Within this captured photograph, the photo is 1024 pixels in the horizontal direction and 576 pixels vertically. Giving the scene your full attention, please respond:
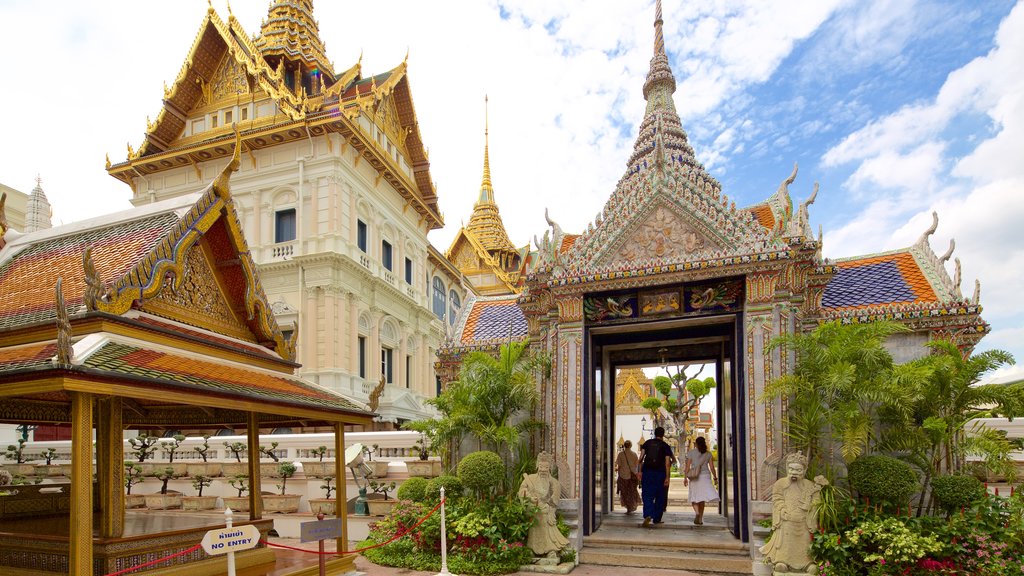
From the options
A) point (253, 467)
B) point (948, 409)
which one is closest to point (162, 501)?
point (253, 467)

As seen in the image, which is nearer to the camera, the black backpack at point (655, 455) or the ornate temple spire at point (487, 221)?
the black backpack at point (655, 455)

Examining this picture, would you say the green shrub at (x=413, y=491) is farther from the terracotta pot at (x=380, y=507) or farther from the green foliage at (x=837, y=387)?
the green foliage at (x=837, y=387)

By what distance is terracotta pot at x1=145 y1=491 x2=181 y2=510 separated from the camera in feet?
39.3

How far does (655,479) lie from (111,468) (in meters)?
6.70

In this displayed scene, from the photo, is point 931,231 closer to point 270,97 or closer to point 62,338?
point 62,338

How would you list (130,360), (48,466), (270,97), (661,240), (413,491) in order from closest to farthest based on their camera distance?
(130,360) < (661,240) < (413,491) < (48,466) < (270,97)

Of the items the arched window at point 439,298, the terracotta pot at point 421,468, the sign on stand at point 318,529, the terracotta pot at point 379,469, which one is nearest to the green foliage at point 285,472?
the terracotta pot at point 379,469

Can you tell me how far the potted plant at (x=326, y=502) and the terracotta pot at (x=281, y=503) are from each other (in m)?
0.28

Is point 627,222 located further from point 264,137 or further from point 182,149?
point 182,149

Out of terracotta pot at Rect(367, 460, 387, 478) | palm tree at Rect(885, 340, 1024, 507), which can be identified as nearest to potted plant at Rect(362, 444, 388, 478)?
terracotta pot at Rect(367, 460, 387, 478)

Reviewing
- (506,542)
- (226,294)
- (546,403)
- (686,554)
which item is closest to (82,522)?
(226,294)

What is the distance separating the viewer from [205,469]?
13250mm

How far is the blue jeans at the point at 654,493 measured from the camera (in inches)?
363

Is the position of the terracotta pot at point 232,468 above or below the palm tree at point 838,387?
below
